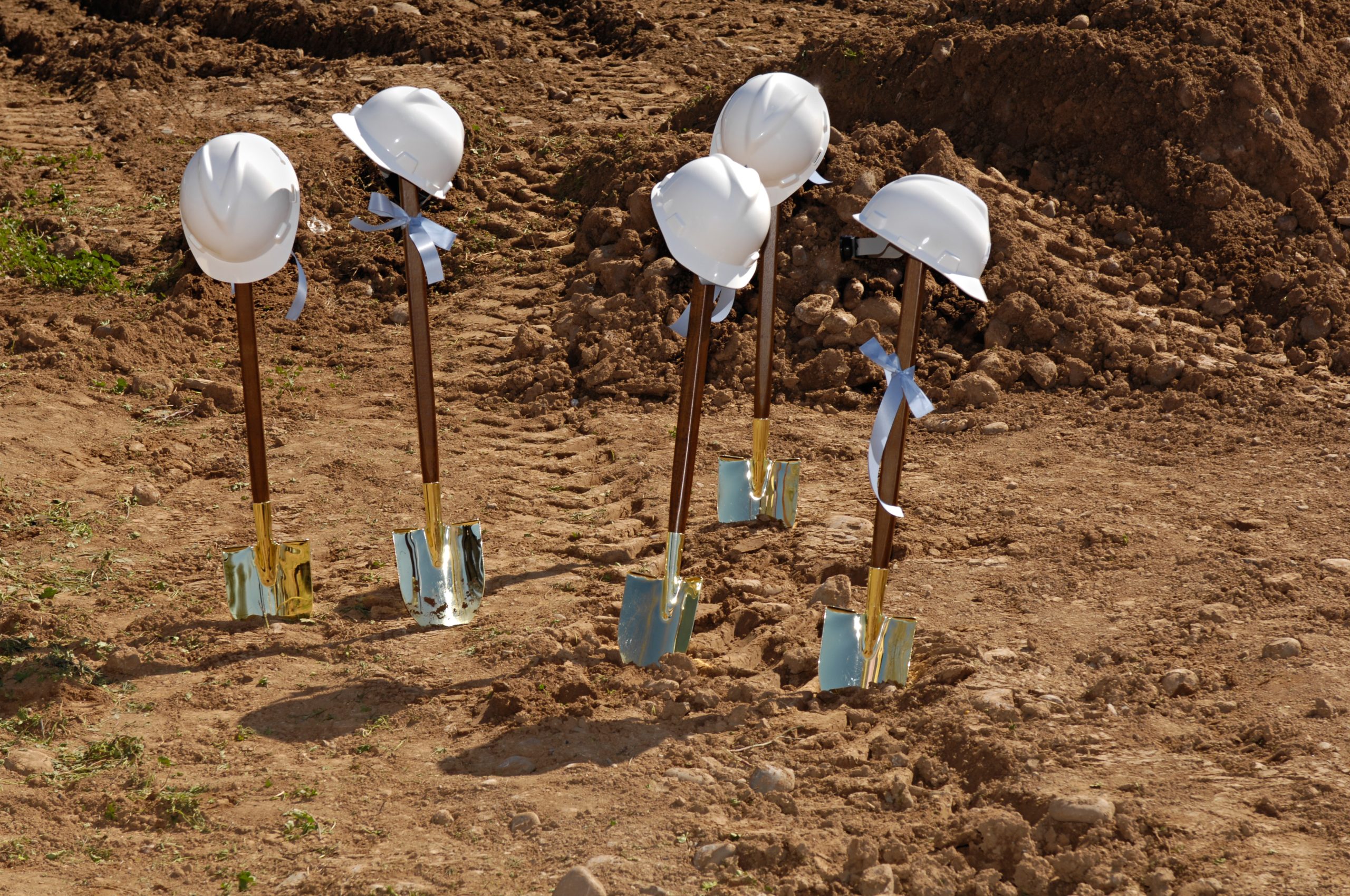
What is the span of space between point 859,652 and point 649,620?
77 cm

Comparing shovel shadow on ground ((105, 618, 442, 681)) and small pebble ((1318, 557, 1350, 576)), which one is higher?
small pebble ((1318, 557, 1350, 576))

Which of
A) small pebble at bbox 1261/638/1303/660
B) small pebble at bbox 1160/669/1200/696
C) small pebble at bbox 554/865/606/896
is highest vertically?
small pebble at bbox 1261/638/1303/660

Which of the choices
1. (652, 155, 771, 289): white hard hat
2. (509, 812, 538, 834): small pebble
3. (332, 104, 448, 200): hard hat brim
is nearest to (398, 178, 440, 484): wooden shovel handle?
(332, 104, 448, 200): hard hat brim

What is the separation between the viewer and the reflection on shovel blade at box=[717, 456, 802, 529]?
5.13 meters

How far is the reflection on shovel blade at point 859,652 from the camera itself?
147 inches

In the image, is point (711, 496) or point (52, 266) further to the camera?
point (52, 266)

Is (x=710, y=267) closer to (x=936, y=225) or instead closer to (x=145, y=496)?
(x=936, y=225)

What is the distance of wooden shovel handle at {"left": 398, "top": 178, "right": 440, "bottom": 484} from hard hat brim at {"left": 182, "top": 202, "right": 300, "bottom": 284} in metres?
0.43

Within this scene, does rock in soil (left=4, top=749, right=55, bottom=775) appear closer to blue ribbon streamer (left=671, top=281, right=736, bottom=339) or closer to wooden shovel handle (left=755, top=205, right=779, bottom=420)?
blue ribbon streamer (left=671, top=281, right=736, bottom=339)

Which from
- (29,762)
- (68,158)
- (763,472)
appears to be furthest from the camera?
(68,158)

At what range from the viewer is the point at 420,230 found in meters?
4.04

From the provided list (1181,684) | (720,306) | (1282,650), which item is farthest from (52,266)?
(1282,650)

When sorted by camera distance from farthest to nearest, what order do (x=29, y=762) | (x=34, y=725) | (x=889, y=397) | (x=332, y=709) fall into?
(x=332, y=709) < (x=34, y=725) < (x=889, y=397) < (x=29, y=762)

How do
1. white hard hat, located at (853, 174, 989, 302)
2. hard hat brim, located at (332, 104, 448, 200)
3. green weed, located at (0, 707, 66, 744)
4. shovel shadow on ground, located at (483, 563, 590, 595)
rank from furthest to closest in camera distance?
shovel shadow on ground, located at (483, 563, 590, 595), hard hat brim, located at (332, 104, 448, 200), green weed, located at (0, 707, 66, 744), white hard hat, located at (853, 174, 989, 302)
